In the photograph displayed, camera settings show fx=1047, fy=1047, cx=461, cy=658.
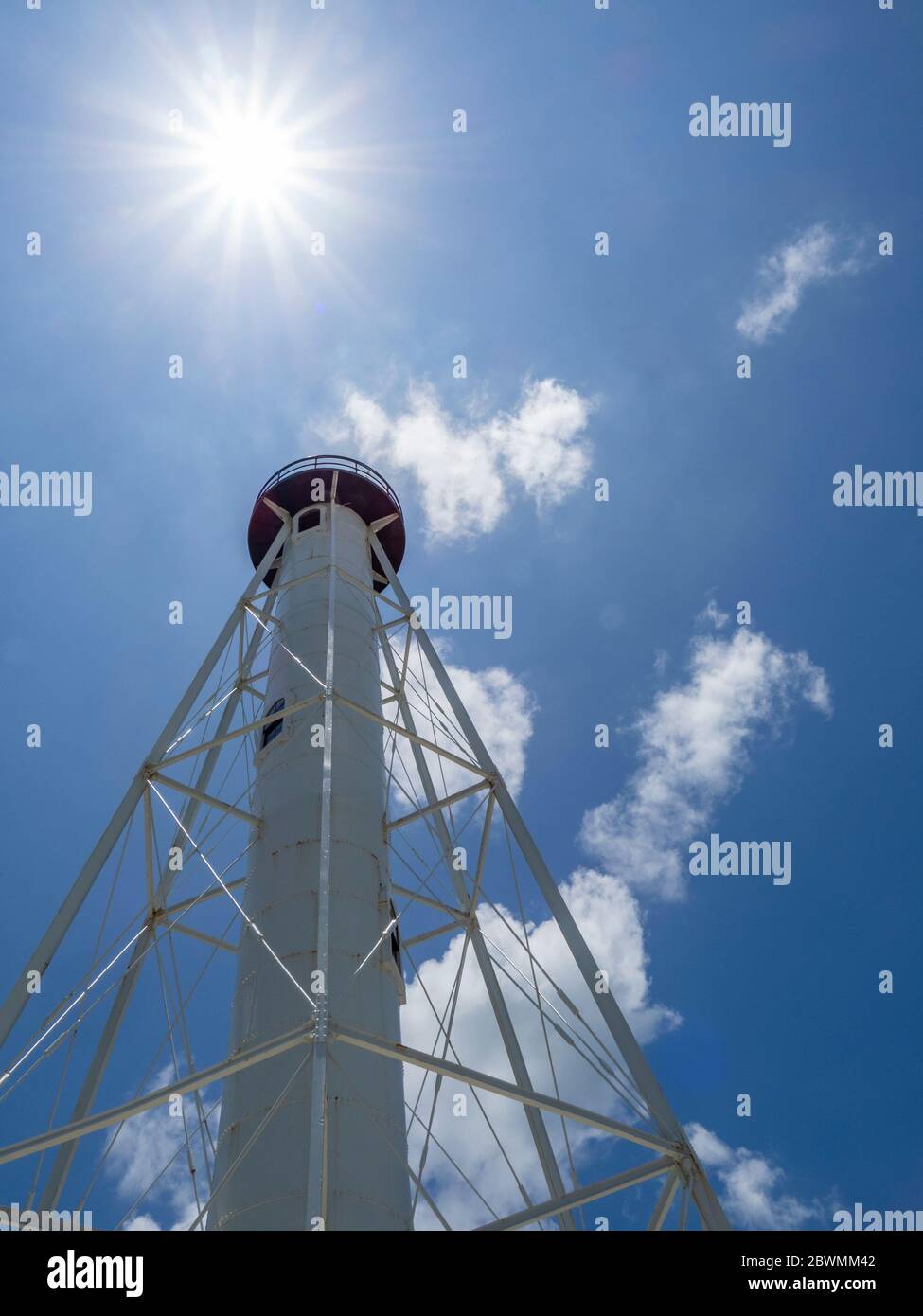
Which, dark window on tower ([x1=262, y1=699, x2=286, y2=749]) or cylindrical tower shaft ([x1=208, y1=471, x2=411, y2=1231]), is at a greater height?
dark window on tower ([x1=262, y1=699, x2=286, y2=749])

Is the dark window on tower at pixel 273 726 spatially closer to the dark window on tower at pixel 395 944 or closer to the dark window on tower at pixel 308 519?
the dark window on tower at pixel 395 944

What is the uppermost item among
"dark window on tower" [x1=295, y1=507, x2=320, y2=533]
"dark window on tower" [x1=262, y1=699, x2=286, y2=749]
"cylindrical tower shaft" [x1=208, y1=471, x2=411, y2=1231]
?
"dark window on tower" [x1=295, y1=507, x2=320, y2=533]

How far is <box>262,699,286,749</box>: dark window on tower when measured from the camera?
1589 centimetres

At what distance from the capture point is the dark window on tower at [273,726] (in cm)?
1589

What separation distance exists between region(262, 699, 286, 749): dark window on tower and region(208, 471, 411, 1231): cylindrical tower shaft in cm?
3

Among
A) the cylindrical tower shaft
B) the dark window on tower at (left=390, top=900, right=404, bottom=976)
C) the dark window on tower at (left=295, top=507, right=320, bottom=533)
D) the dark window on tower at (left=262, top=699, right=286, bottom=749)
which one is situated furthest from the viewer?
the dark window on tower at (left=295, top=507, right=320, bottom=533)

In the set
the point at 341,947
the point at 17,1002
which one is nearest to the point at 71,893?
the point at 17,1002

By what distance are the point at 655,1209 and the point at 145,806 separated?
27.0ft

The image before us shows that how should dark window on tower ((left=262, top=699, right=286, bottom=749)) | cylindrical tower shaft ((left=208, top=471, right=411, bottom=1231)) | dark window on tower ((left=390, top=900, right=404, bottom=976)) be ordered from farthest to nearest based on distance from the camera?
dark window on tower ((left=262, top=699, right=286, bottom=749)) < dark window on tower ((left=390, top=900, right=404, bottom=976)) < cylindrical tower shaft ((left=208, top=471, right=411, bottom=1231))

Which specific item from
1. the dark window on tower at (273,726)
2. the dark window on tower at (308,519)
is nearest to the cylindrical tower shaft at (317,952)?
the dark window on tower at (273,726)

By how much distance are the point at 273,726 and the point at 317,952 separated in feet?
18.7

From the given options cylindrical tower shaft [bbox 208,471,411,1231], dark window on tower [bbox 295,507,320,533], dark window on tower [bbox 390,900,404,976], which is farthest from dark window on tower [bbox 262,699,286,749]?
dark window on tower [bbox 295,507,320,533]

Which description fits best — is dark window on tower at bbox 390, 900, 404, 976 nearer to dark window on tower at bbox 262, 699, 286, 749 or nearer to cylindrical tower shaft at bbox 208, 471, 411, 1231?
cylindrical tower shaft at bbox 208, 471, 411, 1231
